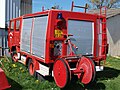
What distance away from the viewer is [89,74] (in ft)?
23.6

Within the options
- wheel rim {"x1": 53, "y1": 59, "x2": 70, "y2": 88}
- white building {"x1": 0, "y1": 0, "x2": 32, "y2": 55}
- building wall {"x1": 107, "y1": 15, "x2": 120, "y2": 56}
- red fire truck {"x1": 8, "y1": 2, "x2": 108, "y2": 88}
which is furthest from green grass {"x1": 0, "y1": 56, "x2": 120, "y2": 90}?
building wall {"x1": 107, "y1": 15, "x2": 120, "y2": 56}

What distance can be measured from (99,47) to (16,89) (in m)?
3.16

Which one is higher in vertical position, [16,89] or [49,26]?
[49,26]

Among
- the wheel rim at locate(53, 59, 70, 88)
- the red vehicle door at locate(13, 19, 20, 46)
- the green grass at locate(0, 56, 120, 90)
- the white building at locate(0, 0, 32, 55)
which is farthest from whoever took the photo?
the white building at locate(0, 0, 32, 55)

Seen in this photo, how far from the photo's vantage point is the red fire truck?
7371 mm

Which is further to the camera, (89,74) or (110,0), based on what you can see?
(110,0)

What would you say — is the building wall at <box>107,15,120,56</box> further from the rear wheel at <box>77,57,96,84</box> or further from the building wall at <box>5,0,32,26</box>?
the rear wheel at <box>77,57,96,84</box>

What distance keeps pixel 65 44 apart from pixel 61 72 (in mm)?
1198

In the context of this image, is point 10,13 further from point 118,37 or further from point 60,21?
point 60,21

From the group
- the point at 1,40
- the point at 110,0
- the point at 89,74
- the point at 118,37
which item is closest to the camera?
the point at 89,74

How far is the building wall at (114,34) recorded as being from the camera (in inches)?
733

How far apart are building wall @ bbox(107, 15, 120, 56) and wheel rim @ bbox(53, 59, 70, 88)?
11.7 metres

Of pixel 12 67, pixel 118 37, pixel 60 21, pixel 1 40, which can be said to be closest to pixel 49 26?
pixel 60 21

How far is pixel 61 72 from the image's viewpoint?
23.7ft
